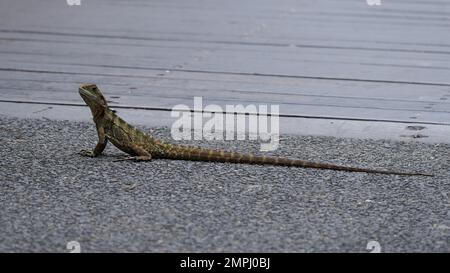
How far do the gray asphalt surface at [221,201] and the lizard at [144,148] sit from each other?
6 centimetres

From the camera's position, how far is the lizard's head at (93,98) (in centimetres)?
601

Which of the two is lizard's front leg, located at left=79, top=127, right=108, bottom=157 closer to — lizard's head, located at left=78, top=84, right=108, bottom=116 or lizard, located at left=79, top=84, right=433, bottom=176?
lizard, located at left=79, top=84, right=433, bottom=176

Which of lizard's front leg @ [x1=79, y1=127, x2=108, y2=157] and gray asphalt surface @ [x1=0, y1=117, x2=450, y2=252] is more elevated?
lizard's front leg @ [x1=79, y1=127, x2=108, y2=157]

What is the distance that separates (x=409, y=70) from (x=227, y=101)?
1.82m

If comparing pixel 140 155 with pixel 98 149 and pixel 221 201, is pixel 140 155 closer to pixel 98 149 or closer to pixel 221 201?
pixel 98 149

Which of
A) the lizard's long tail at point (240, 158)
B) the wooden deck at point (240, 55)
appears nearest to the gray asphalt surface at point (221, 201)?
the lizard's long tail at point (240, 158)

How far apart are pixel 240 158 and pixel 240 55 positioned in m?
3.06

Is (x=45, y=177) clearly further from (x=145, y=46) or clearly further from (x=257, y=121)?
(x=145, y=46)

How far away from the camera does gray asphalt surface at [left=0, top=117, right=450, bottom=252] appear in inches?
174

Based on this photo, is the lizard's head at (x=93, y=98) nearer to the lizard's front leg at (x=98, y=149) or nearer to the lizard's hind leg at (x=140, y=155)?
the lizard's front leg at (x=98, y=149)

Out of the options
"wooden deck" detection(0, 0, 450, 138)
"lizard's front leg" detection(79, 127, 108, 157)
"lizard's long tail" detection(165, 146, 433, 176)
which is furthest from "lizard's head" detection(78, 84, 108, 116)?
"wooden deck" detection(0, 0, 450, 138)

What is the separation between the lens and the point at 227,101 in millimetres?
7273

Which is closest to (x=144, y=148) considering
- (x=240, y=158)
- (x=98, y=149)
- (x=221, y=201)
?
(x=98, y=149)
